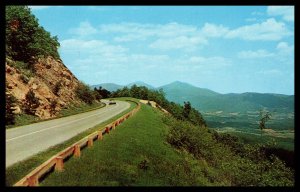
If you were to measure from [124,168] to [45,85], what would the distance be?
32.8 metres

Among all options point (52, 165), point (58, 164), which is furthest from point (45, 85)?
point (52, 165)

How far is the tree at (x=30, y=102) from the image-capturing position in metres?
36.9

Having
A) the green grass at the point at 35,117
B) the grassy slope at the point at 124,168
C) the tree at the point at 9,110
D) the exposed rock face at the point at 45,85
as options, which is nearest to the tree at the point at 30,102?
the exposed rock face at the point at 45,85

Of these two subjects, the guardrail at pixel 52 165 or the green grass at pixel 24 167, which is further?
the green grass at pixel 24 167

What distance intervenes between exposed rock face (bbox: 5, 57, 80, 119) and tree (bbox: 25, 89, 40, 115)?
46cm

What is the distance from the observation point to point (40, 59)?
2151 inches

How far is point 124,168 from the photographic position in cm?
1568

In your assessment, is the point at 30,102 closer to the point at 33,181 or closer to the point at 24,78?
the point at 24,78

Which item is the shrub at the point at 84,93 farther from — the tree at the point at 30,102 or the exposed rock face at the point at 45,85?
the tree at the point at 30,102

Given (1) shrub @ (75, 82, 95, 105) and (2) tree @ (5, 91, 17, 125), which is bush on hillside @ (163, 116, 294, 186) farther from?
(1) shrub @ (75, 82, 95, 105)

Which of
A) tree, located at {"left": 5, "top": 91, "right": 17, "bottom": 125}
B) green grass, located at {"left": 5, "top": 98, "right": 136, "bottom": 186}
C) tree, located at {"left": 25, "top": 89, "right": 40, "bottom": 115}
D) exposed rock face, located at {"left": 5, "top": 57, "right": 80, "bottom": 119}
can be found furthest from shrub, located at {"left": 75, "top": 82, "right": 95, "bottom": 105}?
green grass, located at {"left": 5, "top": 98, "right": 136, "bottom": 186}

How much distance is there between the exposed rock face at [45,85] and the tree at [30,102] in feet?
1.50
